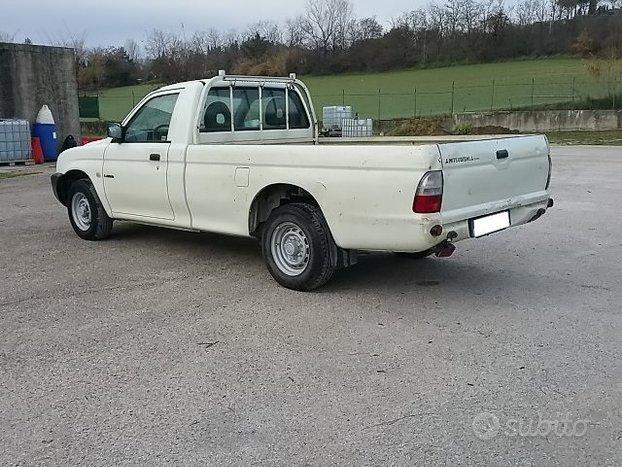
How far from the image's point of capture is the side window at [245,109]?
23.7 feet

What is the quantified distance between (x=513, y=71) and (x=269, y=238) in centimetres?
5462

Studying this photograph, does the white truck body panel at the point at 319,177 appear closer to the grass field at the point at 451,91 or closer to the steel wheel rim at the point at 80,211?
the steel wheel rim at the point at 80,211

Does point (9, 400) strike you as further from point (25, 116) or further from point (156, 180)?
point (25, 116)

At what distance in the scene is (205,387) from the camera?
3996 mm

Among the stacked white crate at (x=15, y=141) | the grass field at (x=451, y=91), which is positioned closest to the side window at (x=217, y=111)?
the stacked white crate at (x=15, y=141)

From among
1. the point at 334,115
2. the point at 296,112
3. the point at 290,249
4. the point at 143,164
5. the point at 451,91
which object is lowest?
the point at 290,249

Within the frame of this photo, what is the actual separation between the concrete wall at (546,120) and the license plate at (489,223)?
32.2 m

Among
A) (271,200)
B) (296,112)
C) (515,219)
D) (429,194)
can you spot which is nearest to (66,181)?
(296,112)

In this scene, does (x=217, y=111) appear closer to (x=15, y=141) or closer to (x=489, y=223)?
(x=489, y=223)

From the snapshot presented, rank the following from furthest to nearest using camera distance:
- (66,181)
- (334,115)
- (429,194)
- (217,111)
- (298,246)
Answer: (334,115) → (66,181) → (217,111) → (298,246) → (429,194)

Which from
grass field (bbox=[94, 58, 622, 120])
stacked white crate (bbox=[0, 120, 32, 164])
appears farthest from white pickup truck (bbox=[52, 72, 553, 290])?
grass field (bbox=[94, 58, 622, 120])

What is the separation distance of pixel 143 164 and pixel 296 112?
2.00 meters

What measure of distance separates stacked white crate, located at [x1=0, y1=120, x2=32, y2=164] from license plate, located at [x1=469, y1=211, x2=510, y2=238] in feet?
54.4

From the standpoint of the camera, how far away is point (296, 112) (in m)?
8.00
